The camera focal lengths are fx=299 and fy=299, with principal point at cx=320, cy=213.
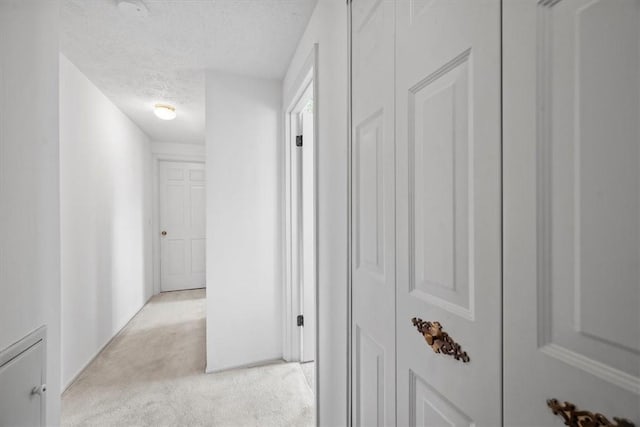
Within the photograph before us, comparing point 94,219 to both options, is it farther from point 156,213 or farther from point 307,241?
point 156,213

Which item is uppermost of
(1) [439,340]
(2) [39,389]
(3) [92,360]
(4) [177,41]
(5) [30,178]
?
(4) [177,41]

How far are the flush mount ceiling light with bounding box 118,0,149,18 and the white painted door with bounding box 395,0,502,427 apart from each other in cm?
142

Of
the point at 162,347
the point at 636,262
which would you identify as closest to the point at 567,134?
the point at 636,262

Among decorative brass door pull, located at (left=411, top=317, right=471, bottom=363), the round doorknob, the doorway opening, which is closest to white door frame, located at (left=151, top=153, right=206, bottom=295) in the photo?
the doorway opening

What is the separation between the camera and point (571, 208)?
0.45 metres

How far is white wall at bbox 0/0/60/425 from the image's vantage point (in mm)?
858

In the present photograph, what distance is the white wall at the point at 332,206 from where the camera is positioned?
128 centimetres

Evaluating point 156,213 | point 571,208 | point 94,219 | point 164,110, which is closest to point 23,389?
point 571,208

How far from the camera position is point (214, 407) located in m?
1.90

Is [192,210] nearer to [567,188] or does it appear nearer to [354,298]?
[354,298]

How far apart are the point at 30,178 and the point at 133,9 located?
1.14 m

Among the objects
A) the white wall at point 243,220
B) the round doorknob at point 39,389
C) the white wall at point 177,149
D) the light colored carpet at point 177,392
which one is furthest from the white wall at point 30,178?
the white wall at point 177,149

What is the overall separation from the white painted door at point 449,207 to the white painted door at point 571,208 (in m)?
0.04

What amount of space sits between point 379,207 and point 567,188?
1.92ft
